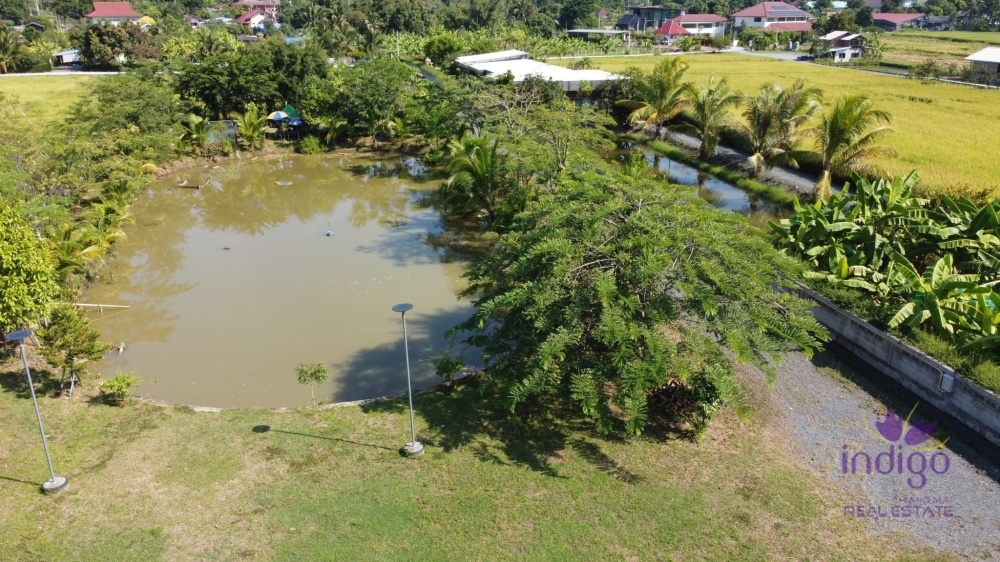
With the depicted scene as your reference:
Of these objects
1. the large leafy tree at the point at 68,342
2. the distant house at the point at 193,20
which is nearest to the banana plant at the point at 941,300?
the large leafy tree at the point at 68,342

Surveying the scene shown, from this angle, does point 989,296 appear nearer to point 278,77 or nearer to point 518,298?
point 518,298

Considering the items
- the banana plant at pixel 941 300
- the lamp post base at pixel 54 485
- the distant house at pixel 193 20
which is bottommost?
the lamp post base at pixel 54 485

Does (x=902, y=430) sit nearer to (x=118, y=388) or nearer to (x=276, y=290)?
(x=118, y=388)

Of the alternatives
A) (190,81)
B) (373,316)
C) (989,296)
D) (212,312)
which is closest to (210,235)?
(212,312)

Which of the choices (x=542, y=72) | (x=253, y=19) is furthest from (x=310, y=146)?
(x=253, y=19)

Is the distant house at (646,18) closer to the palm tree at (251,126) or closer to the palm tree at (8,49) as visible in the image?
the palm tree at (8,49)

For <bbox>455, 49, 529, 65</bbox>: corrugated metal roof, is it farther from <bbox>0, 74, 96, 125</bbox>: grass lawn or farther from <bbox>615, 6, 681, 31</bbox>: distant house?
<bbox>615, 6, 681, 31</bbox>: distant house
